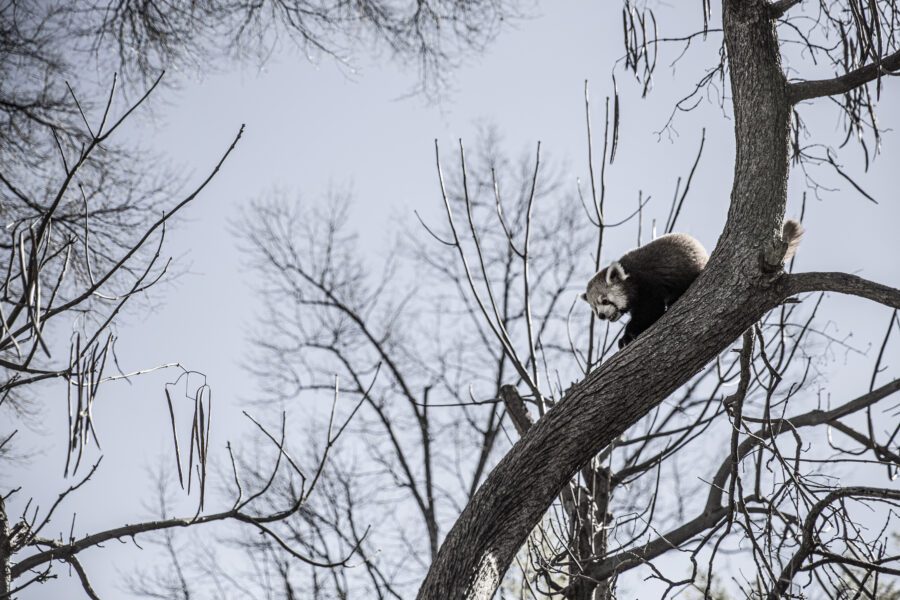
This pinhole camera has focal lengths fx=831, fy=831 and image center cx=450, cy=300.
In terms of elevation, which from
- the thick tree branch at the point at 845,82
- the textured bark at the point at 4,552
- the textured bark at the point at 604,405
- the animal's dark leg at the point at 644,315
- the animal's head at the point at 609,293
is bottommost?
the textured bark at the point at 604,405

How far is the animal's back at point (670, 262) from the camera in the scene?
Answer: 5389mm

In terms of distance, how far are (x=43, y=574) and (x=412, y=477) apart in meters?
9.88

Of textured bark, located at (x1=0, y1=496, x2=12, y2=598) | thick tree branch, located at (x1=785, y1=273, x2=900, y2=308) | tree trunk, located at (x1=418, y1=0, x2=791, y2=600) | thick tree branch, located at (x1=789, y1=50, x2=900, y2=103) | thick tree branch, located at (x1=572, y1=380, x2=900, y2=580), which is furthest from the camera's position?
thick tree branch, located at (x1=572, y1=380, x2=900, y2=580)

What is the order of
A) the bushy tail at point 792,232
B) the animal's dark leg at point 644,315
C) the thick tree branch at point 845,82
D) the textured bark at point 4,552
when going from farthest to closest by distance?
the animal's dark leg at point 644,315
the bushy tail at point 792,232
the thick tree branch at point 845,82
the textured bark at point 4,552

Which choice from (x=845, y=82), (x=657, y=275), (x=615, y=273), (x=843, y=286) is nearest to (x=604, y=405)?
(x=843, y=286)

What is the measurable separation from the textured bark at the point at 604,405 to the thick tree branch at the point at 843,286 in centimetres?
5

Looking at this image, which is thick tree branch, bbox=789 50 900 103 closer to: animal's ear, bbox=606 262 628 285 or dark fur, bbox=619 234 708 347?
dark fur, bbox=619 234 708 347

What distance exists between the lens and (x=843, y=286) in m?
3.43

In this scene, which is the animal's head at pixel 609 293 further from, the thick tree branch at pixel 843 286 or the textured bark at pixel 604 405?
the thick tree branch at pixel 843 286

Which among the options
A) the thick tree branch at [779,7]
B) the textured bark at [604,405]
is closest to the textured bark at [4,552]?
the textured bark at [604,405]

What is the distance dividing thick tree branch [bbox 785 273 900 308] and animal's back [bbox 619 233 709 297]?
164 centimetres

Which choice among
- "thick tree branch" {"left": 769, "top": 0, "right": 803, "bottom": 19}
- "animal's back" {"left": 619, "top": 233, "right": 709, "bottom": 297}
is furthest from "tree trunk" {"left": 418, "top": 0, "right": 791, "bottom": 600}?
"animal's back" {"left": 619, "top": 233, "right": 709, "bottom": 297}

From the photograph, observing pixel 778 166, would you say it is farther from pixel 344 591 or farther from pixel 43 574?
pixel 344 591

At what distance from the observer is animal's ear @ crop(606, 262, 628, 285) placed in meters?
5.76
